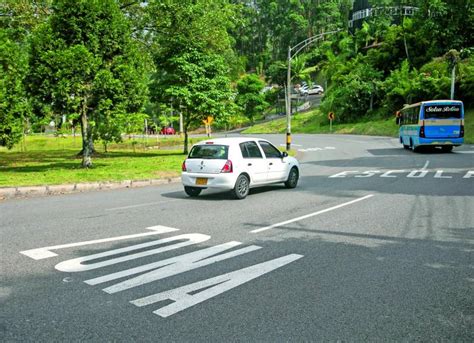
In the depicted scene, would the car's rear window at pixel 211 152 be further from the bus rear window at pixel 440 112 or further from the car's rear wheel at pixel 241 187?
the bus rear window at pixel 440 112

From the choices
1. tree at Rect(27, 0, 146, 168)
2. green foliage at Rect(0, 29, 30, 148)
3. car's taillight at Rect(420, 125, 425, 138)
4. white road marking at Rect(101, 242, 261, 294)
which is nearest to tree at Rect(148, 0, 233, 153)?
tree at Rect(27, 0, 146, 168)

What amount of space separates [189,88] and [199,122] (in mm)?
2884

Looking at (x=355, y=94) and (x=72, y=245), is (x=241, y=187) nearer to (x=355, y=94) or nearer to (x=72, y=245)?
(x=72, y=245)

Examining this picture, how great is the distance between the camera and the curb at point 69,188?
1216 cm

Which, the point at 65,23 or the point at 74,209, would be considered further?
the point at 65,23

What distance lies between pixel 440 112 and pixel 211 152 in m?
18.5

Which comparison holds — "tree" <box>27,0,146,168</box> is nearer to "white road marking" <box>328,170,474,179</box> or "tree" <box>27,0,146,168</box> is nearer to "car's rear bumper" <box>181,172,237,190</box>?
"car's rear bumper" <box>181,172,237,190</box>

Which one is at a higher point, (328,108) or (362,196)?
(328,108)

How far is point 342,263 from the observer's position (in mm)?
5695

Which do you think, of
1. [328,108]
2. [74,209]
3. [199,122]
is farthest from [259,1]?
[74,209]

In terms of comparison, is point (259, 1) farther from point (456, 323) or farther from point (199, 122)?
point (456, 323)

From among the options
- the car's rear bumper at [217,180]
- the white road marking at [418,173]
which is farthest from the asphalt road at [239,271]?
the white road marking at [418,173]

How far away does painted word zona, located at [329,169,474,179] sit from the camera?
15438 mm

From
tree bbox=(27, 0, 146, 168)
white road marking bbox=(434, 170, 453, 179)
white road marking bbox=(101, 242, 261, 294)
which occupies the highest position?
tree bbox=(27, 0, 146, 168)
